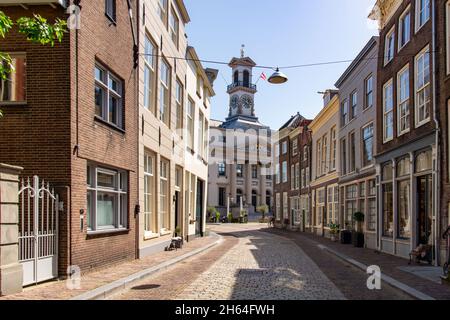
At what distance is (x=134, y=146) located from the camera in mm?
15047

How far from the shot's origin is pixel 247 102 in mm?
90875

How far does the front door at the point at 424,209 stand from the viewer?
14820 millimetres

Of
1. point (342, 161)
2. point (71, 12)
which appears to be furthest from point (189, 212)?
point (71, 12)

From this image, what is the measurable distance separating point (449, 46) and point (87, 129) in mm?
10447

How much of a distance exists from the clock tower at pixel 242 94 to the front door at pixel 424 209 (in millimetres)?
73668

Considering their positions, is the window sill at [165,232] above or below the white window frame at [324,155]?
below

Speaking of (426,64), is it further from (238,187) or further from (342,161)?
(238,187)

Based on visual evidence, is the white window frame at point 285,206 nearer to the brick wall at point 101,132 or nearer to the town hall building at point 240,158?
the town hall building at point 240,158

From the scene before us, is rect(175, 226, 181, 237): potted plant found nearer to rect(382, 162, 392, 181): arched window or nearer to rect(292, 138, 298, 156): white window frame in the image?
rect(382, 162, 392, 181): arched window

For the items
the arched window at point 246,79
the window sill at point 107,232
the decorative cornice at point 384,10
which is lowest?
the window sill at point 107,232

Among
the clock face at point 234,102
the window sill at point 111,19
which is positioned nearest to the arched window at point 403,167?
the window sill at point 111,19

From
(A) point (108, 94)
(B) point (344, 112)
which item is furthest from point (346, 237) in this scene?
(A) point (108, 94)

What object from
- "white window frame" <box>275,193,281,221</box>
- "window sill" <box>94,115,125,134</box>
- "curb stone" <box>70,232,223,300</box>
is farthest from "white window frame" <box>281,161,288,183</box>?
"window sill" <box>94,115,125,134</box>

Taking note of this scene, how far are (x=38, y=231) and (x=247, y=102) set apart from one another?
3253 inches
